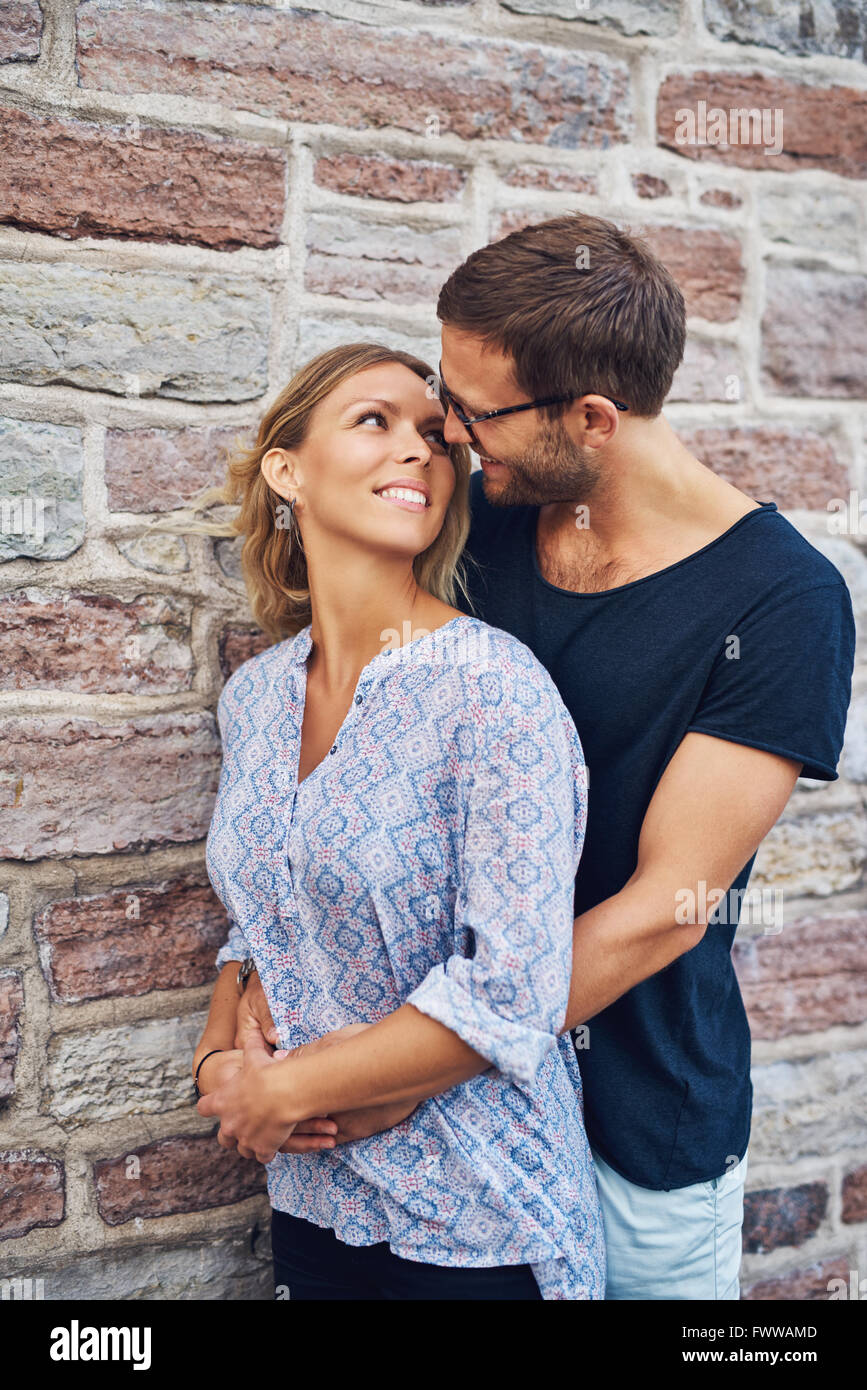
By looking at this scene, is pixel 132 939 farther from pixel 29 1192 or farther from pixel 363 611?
pixel 363 611

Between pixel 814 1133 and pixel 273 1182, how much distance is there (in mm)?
1337

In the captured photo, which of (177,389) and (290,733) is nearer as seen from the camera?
(290,733)

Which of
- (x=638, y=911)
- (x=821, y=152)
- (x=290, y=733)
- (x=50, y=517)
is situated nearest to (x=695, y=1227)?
(x=638, y=911)

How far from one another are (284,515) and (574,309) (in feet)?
1.95

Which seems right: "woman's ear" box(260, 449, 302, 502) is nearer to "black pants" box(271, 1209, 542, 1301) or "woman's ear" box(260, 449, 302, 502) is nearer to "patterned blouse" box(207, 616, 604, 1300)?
"patterned blouse" box(207, 616, 604, 1300)

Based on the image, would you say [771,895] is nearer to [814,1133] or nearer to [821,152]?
[814,1133]

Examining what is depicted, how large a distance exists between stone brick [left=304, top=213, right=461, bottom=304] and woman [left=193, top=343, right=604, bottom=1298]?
30 centimetres

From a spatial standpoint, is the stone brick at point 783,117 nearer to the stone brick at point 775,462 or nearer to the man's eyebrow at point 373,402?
the stone brick at point 775,462

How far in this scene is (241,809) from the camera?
1.60 m

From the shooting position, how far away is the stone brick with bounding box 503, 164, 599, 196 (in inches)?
80.8

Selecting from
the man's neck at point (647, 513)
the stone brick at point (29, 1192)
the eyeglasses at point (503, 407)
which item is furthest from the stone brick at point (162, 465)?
the stone brick at point (29, 1192)

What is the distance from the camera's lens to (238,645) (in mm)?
1967

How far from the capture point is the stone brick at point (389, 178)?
1933mm

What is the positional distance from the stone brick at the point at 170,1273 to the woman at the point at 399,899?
15.3 inches
